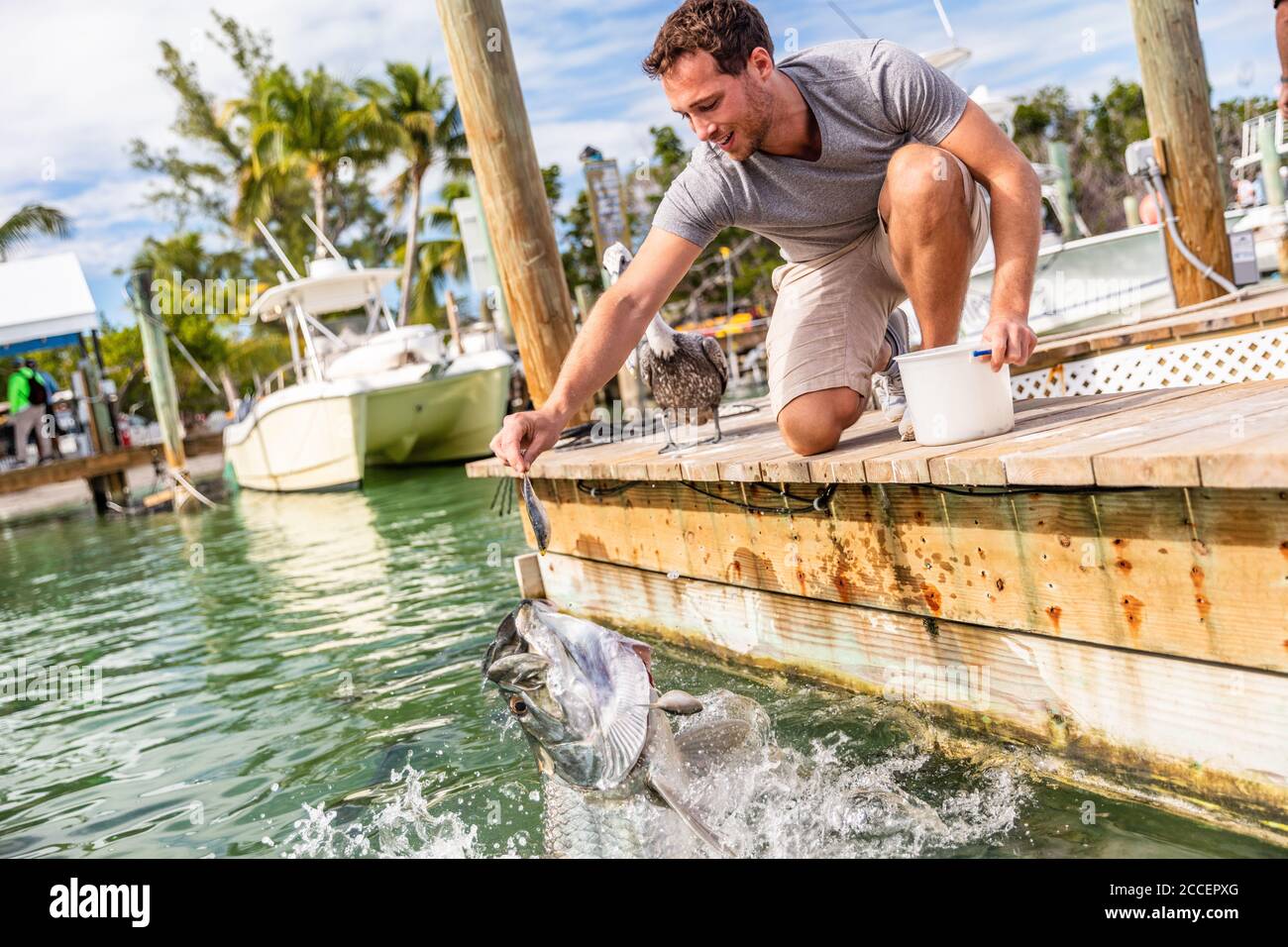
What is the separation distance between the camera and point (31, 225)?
26234 millimetres

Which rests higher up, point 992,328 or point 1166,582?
point 992,328

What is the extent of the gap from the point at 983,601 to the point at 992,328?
0.76 meters

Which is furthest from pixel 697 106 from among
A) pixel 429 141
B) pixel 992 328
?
pixel 429 141

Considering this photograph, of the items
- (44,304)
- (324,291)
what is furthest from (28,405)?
(324,291)

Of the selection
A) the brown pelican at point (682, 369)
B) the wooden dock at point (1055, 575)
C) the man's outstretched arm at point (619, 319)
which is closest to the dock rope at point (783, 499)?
the wooden dock at point (1055, 575)

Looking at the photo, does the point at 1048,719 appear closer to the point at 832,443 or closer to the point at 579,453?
the point at 832,443

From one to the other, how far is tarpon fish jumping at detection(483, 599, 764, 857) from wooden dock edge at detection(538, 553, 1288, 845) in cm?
110

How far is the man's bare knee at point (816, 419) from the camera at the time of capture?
3449 mm

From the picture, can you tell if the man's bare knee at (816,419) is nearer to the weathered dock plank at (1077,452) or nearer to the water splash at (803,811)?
the weathered dock plank at (1077,452)

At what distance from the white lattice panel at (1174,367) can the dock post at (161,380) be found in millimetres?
15336

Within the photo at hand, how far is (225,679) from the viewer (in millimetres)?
5660

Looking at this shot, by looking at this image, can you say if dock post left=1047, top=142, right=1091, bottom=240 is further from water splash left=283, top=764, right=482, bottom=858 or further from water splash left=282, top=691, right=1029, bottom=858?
water splash left=283, top=764, right=482, bottom=858

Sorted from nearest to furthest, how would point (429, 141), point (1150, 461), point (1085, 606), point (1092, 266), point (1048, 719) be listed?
point (1150, 461) < point (1085, 606) < point (1048, 719) < point (1092, 266) < point (429, 141)
